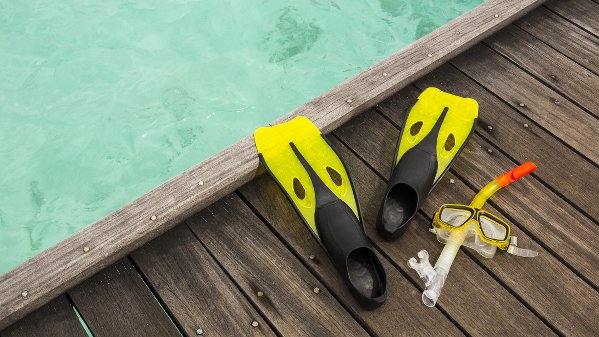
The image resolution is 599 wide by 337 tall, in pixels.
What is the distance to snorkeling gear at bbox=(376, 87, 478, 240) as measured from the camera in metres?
1.93

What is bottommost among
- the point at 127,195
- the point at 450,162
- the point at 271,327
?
the point at 127,195

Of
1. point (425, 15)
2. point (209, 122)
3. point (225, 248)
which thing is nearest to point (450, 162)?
point (225, 248)

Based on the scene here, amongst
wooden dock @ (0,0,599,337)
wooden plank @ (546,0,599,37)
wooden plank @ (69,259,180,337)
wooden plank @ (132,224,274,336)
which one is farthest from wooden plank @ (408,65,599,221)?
wooden plank @ (69,259,180,337)

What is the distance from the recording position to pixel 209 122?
3289 millimetres

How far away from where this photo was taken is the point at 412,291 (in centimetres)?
182

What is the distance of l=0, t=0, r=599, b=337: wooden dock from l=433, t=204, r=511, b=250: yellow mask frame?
7 cm

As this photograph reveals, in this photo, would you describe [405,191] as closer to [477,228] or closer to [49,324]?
[477,228]

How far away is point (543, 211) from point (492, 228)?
27 cm

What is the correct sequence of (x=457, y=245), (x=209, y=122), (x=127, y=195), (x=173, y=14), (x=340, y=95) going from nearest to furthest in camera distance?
(x=457, y=245) < (x=340, y=95) < (x=127, y=195) < (x=209, y=122) < (x=173, y=14)

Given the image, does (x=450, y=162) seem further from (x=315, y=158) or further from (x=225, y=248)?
(x=225, y=248)

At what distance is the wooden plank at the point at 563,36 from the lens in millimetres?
2578

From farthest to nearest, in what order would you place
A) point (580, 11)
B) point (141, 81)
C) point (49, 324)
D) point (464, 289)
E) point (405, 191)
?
point (141, 81) < point (580, 11) < point (405, 191) < point (464, 289) < point (49, 324)

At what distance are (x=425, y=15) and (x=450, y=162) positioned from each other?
209 cm

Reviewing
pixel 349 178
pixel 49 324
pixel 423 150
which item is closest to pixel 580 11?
pixel 423 150
